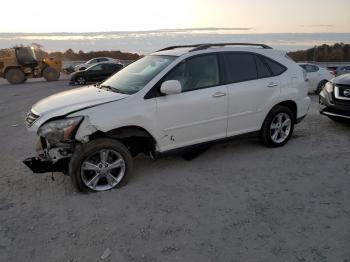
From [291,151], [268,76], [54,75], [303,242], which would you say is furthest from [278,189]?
[54,75]

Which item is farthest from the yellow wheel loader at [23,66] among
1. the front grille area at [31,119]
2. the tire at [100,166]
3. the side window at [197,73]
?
the tire at [100,166]

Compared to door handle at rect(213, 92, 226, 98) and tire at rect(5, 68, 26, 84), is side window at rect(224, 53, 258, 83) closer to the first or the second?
door handle at rect(213, 92, 226, 98)

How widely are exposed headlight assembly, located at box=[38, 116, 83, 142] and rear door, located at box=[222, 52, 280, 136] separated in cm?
227

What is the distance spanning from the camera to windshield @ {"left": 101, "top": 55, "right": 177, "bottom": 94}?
491 centimetres

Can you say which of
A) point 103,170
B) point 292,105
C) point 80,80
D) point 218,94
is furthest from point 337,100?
point 80,80

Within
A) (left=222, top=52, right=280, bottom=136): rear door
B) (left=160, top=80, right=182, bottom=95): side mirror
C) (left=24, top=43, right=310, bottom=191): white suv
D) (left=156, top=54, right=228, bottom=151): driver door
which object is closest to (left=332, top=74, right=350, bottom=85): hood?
(left=24, top=43, right=310, bottom=191): white suv

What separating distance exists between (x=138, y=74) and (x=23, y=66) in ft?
67.9

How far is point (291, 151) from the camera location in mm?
A: 5977

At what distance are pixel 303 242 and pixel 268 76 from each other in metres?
3.10

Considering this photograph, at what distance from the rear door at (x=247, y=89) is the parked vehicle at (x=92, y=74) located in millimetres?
16920

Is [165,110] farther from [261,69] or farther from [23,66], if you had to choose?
[23,66]

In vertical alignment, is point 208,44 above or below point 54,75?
above

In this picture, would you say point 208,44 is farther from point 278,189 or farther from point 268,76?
point 278,189

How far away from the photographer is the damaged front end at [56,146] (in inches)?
169
